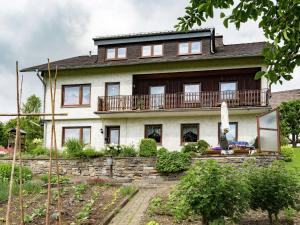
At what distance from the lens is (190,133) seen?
2248 centimetres

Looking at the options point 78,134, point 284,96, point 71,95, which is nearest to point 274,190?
point 78,134

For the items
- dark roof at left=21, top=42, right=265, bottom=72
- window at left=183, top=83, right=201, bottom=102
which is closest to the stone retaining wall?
window at left=183, top=83, right=201, bottom=102

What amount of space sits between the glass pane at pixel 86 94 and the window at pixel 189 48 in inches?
213

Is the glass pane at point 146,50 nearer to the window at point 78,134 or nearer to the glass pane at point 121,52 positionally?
the glass pane at point 121,52

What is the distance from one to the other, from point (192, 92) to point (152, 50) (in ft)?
11.0

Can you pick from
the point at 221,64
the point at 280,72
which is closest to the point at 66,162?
the point at 221,64

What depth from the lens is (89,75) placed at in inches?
963

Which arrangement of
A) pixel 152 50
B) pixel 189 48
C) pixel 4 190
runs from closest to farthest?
pixel 4 190 < pixel 189 48 < pixel 152 50

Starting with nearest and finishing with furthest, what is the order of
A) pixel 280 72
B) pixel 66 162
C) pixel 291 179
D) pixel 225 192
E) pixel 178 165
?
pixel 280 72 → pixel 225 192 → pixel 291 179 → pixel 178 165 → pixel 66 162

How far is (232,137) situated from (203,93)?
9.11ft

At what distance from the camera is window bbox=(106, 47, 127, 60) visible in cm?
2472

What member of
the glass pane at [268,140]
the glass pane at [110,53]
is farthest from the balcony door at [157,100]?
the glass pane at [268,140]

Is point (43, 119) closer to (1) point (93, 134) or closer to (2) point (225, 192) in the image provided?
(1) point (93, 134)

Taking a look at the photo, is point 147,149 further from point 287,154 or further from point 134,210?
point 134,210
